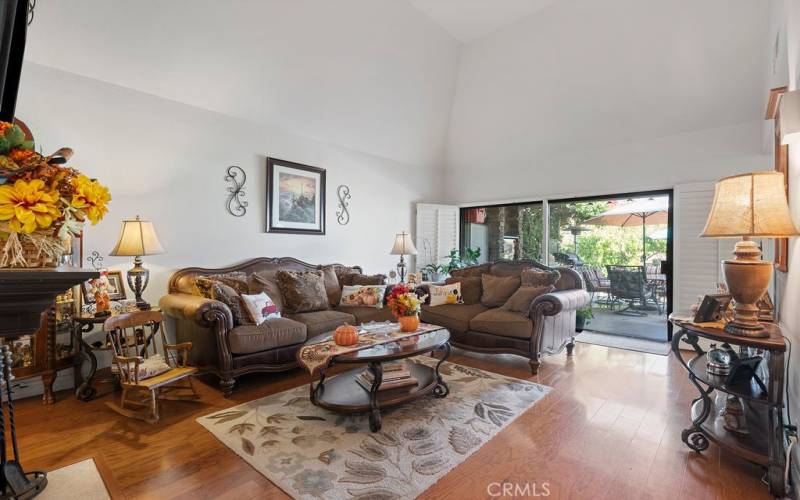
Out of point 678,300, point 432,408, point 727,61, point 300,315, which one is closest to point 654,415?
point 432,408

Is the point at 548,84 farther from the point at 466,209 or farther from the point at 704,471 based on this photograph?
the point at 704,471

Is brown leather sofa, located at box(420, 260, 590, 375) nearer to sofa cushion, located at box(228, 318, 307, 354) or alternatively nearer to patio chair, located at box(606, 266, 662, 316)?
patio chair, located at box(606, 266, 662, 316)

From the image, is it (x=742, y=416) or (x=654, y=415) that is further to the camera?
(x=654, y=415)

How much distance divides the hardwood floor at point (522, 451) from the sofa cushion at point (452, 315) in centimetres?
111

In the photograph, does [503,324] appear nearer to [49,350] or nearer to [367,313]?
Result: [367,313]

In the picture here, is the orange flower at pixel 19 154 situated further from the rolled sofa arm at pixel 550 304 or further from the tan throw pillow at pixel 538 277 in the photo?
the tan throw pillow at pixel 538 277

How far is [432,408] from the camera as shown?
9.07ft

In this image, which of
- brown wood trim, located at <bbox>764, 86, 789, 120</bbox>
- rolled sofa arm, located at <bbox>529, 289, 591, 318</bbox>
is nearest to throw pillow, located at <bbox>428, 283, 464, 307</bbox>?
rolled sofa arm, located at <bbox>529, 289, 591, 318</bbox>

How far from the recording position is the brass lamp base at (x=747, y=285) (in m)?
1.93

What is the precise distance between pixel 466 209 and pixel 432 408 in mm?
4575

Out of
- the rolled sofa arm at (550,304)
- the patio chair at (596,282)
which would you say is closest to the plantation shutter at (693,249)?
the patio chair at (596,282)

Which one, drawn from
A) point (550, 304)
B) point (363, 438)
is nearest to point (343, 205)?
point (550, 304)

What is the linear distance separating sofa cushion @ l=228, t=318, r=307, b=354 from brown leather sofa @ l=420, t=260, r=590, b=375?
1.57 metres

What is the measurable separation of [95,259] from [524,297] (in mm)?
4082
